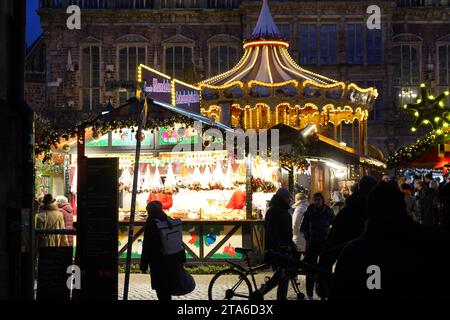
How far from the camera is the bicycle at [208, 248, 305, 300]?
10158 mm

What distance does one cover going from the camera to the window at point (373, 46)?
37.2 m

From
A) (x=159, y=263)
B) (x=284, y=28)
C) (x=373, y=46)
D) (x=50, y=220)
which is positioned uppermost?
(x=284, y=28)

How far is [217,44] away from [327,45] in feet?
14.3

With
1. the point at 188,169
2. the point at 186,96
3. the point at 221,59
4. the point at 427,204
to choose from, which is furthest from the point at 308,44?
the point at 427,204

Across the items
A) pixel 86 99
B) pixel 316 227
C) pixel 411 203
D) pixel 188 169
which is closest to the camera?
pixel 316 227

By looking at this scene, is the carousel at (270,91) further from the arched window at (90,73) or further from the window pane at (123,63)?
the arched window at (90,73)

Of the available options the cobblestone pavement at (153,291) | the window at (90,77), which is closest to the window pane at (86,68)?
the window at (90,77)

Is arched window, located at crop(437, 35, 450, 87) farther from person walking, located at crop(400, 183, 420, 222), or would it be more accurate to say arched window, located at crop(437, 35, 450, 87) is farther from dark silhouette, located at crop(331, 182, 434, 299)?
dark silhouette, located at crop(331, 182, 434, 299)

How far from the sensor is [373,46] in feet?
122

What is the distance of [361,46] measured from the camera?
37.3 metres

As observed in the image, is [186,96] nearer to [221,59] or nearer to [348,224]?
[348,224]

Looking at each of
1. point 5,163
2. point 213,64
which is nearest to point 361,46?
point 213,64

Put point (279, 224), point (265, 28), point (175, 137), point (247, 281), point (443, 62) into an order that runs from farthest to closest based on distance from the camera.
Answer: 1. point (443, 62)
2. point (265, 28)
3. point (175, 137)
4. point (279, 224)
5. point (247, 281)
